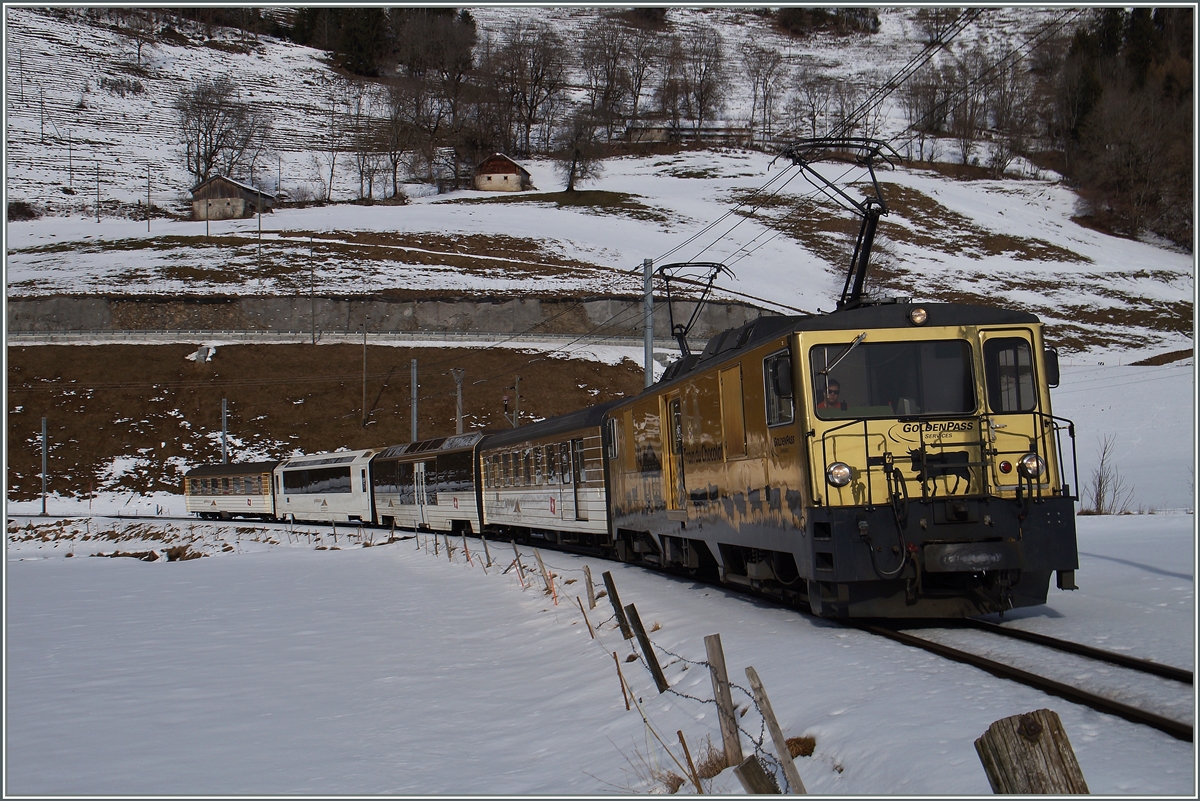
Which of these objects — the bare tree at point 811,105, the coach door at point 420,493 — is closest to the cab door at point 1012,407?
the coach door at point 420,493

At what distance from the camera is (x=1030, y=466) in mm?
9406

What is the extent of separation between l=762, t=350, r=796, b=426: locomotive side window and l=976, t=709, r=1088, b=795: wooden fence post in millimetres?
5784

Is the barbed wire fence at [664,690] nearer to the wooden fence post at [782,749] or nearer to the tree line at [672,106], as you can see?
the wooden fence post at [782,749]

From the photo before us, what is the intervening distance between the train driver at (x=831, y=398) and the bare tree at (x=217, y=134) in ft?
399

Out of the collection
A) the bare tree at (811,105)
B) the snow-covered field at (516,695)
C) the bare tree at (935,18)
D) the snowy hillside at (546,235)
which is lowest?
the snow-covered field at (516,695)

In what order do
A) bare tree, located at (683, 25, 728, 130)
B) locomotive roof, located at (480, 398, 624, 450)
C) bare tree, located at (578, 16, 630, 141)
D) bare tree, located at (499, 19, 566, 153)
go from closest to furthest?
locomotive roof, located at (480, 398, 624, 450) → bare tree, located at (499, 19, 566, 153) → bare tree, located at (578, 16, 630, 141) → bare tree, located at (683, 25, 728, 130)

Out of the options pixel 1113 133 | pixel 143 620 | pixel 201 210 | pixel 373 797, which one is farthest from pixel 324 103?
pixel 373 797

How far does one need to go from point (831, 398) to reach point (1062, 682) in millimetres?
3318

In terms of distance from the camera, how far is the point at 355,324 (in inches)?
2955

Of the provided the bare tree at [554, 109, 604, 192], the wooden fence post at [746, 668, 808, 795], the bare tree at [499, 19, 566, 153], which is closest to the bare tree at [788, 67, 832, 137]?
the bare tree at [554, 109, 604, 192]

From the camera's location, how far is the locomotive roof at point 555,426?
20.0 m

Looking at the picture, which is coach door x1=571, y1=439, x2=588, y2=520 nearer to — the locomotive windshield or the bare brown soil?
the locomotive windshield

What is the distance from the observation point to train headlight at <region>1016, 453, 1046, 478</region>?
30.8ft

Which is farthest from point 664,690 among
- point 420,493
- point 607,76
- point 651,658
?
point 607,76
